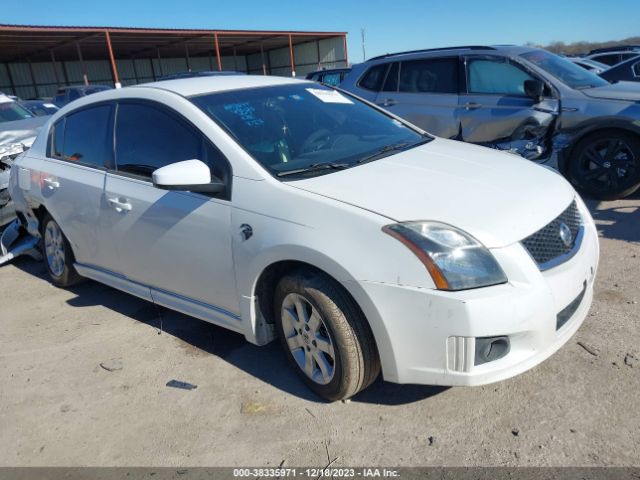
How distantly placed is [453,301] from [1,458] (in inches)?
93.7

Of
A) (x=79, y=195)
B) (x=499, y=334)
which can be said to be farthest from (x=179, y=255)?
(x=499, y=334)

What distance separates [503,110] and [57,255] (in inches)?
191

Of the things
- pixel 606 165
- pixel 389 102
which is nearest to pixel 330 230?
pixel 606 165

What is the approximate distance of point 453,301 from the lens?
2242 millimetres

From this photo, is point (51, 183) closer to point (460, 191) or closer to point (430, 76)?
point (460, 191)

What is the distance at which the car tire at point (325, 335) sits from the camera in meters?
2.53

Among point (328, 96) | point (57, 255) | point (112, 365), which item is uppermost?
point (328, 96)

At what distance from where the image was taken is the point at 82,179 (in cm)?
396

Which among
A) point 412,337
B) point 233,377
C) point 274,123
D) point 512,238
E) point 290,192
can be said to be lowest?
point 233,377

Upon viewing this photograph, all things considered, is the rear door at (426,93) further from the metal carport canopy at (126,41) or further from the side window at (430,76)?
the metal carport canopy at (126,41)

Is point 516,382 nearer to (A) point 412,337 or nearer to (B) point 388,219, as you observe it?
(A) point 412,337

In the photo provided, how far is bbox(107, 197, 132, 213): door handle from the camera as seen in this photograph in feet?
11.5

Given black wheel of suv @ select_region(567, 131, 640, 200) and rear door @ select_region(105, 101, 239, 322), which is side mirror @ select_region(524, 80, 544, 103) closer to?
black wheel of suv @ select_region(567, 131, 640, 200)

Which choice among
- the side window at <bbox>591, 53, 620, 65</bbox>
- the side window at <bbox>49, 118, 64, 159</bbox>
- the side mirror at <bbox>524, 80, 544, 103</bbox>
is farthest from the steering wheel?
the side window at <bbox>591, 53, 620, 65</bbox>
